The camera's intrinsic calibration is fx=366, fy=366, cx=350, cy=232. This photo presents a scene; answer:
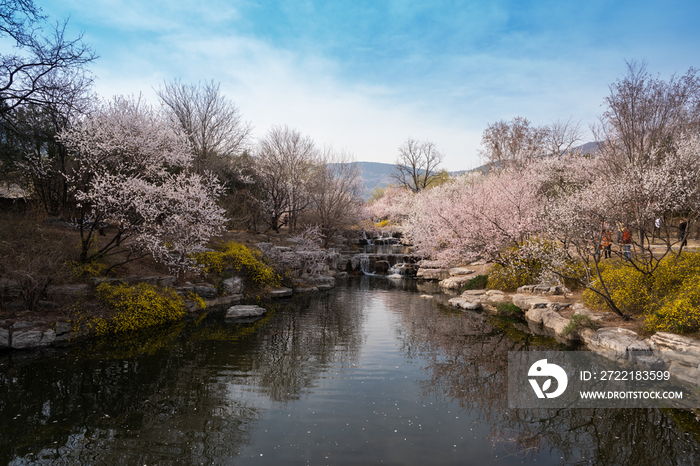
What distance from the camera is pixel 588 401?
7.30 metres

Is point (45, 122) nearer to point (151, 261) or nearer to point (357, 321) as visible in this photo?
point (151, 261)

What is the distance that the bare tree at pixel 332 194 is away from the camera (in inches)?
1108

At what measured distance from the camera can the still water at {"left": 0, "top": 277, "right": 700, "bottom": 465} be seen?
5.35m

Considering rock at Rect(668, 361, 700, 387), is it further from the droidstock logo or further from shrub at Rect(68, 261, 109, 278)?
shrub at Rect(68, 261, 109, 278)

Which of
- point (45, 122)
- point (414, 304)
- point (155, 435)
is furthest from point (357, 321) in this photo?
point (45, 122)

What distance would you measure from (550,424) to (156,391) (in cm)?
739

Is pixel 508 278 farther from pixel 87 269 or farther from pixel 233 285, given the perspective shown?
pixel 87 269

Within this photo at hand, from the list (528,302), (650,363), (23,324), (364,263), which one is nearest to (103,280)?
(23,324)

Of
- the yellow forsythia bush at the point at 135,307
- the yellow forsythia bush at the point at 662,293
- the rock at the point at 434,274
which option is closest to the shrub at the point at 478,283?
the rock at the point at 434,274

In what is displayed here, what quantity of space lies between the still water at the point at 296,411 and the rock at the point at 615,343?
1209 millimetres

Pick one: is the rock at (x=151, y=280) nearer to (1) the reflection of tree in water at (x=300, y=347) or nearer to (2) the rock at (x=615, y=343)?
(1) the reflection of tree in water at (x=300, y=347)

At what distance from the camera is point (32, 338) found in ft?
30.4

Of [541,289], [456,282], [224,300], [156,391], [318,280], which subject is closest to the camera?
[156,391]

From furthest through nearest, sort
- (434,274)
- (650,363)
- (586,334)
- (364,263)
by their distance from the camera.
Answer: (364,263) → (434,274) → (586,334) → (650,363)
